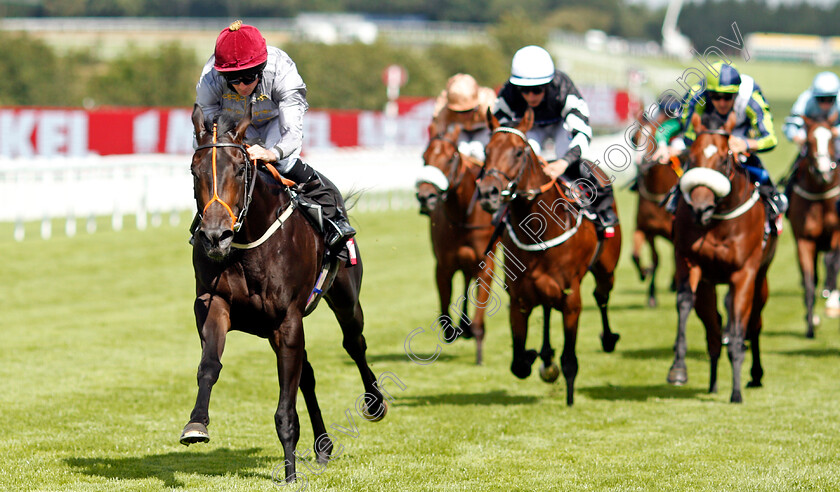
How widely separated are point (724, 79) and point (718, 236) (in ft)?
3.70

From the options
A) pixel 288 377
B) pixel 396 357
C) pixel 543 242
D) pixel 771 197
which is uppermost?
pixel 771 197

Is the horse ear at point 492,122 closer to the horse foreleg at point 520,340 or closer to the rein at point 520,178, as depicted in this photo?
the rein at point 520,178

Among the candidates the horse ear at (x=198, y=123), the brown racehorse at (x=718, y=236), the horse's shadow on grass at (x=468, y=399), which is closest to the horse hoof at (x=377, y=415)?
the horse's shadow on grass at (x=468, y=399)

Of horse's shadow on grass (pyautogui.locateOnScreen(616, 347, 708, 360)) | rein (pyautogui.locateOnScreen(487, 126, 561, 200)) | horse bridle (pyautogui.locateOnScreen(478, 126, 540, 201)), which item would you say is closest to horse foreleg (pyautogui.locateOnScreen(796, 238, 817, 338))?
horse's shadow on grass (pyautogui.locateOnScreen(616, 347, 708, 360))

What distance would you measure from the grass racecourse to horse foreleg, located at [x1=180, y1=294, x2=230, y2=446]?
579 millimetres

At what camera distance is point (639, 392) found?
27.3 feet

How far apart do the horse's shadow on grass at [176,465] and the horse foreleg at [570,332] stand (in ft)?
7.91

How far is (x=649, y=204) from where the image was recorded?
12633 millimetres

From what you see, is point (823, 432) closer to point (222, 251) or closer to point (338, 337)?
point (222, 251)

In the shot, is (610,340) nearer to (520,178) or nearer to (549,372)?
(549,372)

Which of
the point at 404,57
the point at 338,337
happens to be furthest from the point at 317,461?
the point at 404,57

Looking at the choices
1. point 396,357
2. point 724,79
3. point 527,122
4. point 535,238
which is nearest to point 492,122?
point 527,122

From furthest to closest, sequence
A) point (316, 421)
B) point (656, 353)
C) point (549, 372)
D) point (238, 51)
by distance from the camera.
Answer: point (656, 353) < point (549, 372) < point (316, 421) < point (238, 51)

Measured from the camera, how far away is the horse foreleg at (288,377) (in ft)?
17.1
